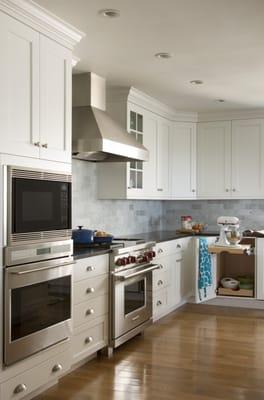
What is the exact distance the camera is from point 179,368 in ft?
12.1

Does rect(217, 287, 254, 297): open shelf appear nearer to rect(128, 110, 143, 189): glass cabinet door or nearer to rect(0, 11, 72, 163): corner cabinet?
rect(128, 110, 143, 189): glass cabinet door

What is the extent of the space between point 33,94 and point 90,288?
1.47 m

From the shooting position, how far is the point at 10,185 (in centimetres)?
274

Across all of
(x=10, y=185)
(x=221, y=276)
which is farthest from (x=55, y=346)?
(x=221, y=276)

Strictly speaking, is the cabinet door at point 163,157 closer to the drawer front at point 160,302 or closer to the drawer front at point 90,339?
the drawer front at point 160,302

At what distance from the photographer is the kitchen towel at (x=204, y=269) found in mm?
5574

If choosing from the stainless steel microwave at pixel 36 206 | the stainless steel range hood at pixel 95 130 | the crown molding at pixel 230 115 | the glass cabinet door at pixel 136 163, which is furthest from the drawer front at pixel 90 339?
Result: the crown molding at pixel 230 115

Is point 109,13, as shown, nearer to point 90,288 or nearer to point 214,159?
point 90,288

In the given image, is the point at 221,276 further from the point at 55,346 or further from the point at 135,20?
the point at 135,20

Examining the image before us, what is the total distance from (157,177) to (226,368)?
2571 millimetres

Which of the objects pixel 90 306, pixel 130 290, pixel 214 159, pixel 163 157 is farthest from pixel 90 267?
pixel 214 159

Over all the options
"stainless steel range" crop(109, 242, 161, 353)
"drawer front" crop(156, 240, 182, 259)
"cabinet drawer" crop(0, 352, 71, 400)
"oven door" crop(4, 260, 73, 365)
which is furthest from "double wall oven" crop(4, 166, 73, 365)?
"drawer front" crop(156, 240, 182, 259)

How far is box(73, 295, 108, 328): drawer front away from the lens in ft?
11.5

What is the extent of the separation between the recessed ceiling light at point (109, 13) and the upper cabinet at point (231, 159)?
3.43 meters
